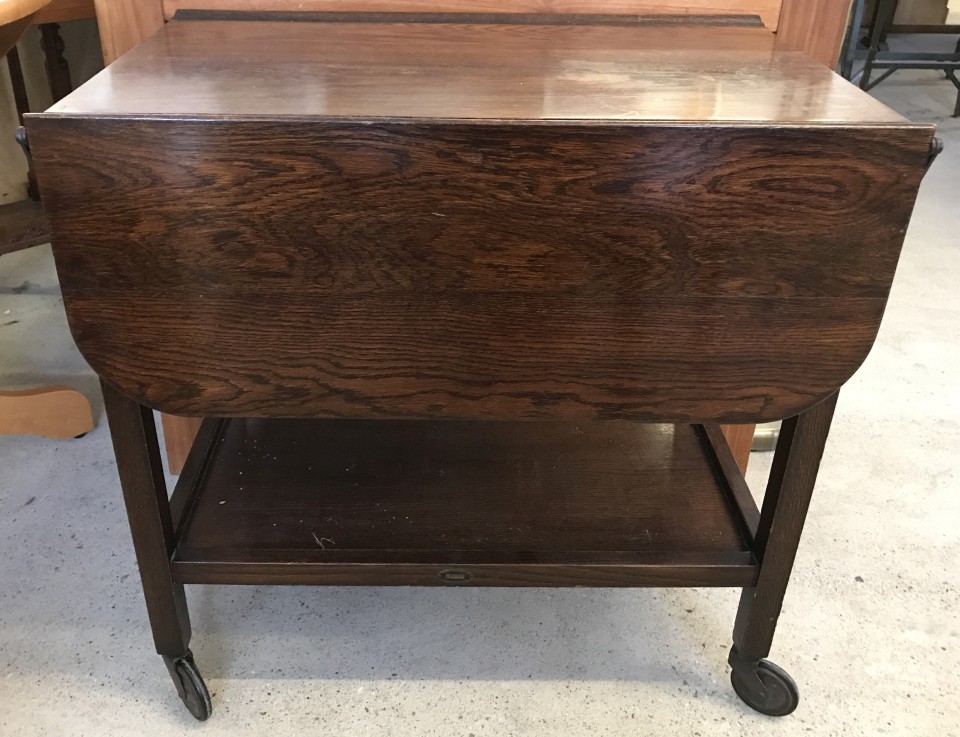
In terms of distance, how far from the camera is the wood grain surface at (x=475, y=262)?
30.4 inches

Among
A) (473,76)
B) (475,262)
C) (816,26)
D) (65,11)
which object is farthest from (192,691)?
(65,11)

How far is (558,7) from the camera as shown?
1206 millimetres

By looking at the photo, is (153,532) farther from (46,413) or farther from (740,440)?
(740,440)

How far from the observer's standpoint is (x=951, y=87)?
4207 mm

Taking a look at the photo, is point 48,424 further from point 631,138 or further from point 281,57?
point 631,138

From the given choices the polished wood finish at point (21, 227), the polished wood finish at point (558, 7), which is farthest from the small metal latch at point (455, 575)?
the polished wood finish at point (21, 227)

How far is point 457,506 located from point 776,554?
15.7 inches

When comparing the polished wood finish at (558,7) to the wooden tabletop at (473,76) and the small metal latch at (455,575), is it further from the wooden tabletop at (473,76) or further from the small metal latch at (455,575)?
the small metal latch at (455,575)

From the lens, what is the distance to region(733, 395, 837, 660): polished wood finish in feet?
3.20

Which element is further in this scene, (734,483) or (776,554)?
(734,483)

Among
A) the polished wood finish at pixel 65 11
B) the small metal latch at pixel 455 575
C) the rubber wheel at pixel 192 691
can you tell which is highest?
the polished wood finish at pixel 65 11

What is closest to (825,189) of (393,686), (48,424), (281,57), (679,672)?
(281,57)

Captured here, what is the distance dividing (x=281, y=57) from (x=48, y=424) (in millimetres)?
959

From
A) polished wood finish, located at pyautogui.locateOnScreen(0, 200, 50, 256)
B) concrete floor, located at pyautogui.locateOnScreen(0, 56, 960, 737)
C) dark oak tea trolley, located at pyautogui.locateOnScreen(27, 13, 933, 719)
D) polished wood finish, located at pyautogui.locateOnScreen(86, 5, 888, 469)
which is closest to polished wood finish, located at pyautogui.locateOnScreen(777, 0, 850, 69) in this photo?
polished wood finish, located at pyautogui.locateOnScreen(86, 5, 888, 469)
